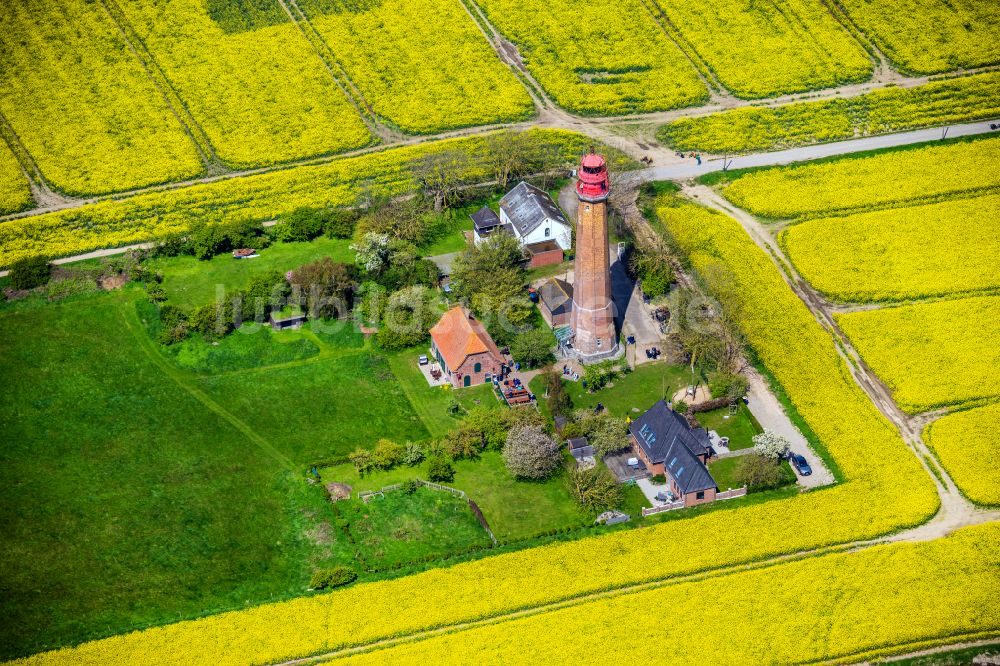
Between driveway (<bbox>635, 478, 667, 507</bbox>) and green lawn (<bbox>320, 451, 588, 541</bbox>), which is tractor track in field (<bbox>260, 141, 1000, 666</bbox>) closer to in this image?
green lawn (<bbox>320, 451, 588, 541</bbox>)

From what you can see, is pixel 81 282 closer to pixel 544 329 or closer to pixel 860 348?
pixel 544 329

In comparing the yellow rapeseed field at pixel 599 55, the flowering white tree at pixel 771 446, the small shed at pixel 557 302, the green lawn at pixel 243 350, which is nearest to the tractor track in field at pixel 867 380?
the flowering white tree at pixel 771 446

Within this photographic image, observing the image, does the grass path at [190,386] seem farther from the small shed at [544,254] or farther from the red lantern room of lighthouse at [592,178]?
the small shed at [544,254]

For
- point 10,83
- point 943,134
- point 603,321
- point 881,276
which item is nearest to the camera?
point 603,321

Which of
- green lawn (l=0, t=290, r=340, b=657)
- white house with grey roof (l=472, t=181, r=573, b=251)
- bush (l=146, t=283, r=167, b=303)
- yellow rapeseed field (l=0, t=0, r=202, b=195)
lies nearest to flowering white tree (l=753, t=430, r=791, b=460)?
green lawn (l=0, t=290, r=340, b=657)

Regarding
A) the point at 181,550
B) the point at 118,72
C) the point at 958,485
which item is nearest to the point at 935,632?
the point at 958,485

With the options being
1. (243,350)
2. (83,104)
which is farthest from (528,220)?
(83,104)

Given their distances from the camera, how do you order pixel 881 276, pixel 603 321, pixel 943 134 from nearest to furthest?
pixel 603 321, pixel 881 276, pixel 943 134
